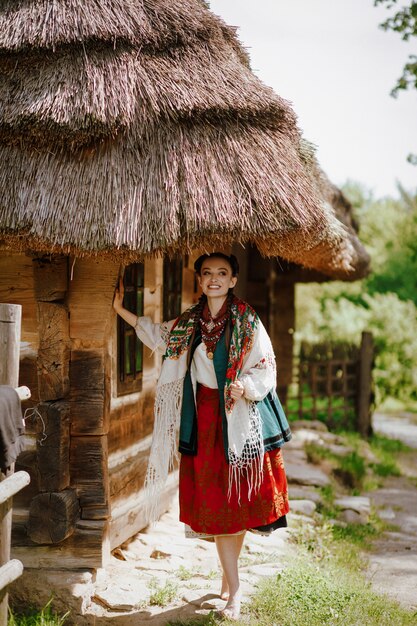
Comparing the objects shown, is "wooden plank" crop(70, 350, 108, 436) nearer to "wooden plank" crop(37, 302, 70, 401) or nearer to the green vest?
"wooden plank" crop(37, 302, 70, 401)

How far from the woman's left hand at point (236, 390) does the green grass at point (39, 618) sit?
1.52 metres

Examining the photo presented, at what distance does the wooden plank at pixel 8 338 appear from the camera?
120 inches

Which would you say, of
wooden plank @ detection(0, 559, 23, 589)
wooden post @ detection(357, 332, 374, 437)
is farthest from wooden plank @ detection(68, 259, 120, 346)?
wooden post @ detection(357, 332, 374, 437)

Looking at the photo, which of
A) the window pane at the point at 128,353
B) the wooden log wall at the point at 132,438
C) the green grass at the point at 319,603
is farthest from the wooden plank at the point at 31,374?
the green grass at the point at 319,603

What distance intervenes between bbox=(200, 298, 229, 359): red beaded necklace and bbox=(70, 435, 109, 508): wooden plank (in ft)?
2.90

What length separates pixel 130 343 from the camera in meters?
4.71

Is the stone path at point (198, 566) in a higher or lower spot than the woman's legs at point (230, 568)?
lower

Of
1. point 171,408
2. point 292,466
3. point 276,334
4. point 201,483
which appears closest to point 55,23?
point 171,408

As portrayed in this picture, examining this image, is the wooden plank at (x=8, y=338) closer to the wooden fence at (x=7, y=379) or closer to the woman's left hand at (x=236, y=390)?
the wooden fence at (x=7, y=379)

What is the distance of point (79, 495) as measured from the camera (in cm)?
395

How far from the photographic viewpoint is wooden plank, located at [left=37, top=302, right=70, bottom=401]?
3.83 meters

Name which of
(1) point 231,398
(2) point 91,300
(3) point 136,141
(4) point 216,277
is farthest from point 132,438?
(3) point 136,141

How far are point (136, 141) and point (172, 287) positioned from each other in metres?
2.12

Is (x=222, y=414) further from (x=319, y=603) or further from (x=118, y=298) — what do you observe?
(x=319, y=603)
